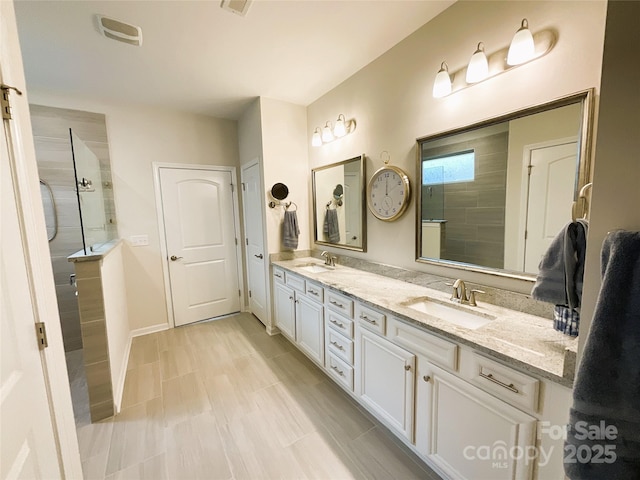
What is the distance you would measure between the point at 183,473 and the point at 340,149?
2623 millimetres

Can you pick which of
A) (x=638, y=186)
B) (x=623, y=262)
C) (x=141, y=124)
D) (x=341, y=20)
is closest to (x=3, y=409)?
(x=623, y=262)

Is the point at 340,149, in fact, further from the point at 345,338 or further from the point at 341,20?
the point at 345,338

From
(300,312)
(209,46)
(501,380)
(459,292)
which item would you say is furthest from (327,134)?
(501,380)

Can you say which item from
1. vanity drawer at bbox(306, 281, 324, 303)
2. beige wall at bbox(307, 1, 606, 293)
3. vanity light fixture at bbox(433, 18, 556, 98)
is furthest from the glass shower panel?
vanity light fixture at bbox(433, 18, 556, 98)

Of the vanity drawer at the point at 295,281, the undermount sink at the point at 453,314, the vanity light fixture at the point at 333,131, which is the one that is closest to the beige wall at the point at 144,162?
the vanity light fixture at the point at 333,131

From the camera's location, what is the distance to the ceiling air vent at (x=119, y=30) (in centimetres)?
167

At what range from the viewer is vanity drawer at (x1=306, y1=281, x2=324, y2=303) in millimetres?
2133

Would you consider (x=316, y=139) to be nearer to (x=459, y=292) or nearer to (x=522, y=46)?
(x=522, y=46)

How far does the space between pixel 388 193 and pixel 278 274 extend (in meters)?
1.43

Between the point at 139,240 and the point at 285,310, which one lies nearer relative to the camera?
the point at 285,310

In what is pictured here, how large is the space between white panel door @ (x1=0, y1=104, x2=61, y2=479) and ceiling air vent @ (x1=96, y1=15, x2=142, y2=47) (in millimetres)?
1321

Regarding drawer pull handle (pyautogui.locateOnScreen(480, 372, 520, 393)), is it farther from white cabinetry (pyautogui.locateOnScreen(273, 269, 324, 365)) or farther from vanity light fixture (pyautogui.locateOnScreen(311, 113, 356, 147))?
vanity light fixture (pyautogui.locateOnScreen(311, 113, 356, 147))

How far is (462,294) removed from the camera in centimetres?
157

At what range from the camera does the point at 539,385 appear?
0.94 m
